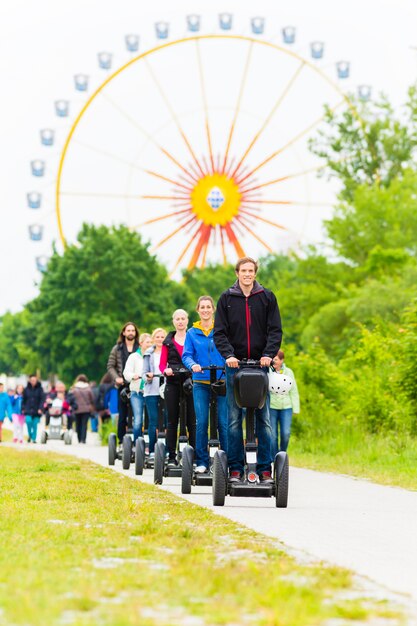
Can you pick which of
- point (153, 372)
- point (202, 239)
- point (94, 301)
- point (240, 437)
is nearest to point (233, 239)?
point (202, 239)

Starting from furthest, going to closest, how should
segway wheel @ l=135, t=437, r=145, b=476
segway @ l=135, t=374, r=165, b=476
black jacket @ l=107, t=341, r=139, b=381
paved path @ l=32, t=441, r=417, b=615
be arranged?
black jacket @ l=107, t=341, r=139, b=381
segway wheel @ l=135, t=437, r=145, b=476
segway @ l=135, t=374, r=165, b=476
paved path @ l=32, t=441, r=417, b=615

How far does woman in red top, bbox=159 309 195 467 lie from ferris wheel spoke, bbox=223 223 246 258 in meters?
36.6

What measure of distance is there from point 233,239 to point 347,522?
41943 mm

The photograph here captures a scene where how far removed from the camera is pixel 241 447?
12.3 meters

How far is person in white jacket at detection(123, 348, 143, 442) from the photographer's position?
18469 millimetres

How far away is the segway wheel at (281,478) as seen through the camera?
11.9m

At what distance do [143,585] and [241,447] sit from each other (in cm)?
590

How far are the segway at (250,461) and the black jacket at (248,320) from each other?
0.24 metres

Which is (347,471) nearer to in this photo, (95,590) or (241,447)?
(241,447)

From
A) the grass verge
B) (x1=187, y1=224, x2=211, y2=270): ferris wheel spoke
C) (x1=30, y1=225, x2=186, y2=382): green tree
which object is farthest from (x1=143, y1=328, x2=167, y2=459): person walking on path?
(x1=30, y1=225, x2=186, y2=382): green tree

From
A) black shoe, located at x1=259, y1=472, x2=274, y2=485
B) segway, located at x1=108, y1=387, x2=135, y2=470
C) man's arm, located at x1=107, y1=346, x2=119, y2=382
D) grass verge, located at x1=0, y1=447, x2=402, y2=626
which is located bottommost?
grass verge, located at x1=0, y1=447, x2=402, y2=626

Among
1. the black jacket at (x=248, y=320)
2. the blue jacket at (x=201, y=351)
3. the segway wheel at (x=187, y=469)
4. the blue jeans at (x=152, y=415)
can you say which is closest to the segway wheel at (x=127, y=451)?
the blue jeans at (x=152, y=415)

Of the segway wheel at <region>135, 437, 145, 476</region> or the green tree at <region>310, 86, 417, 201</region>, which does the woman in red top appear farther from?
the green tree at <region>310, 86, 417, 201</region>

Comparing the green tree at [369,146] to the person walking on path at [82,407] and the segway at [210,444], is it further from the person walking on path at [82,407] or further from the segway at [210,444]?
the segway at [210,444]
